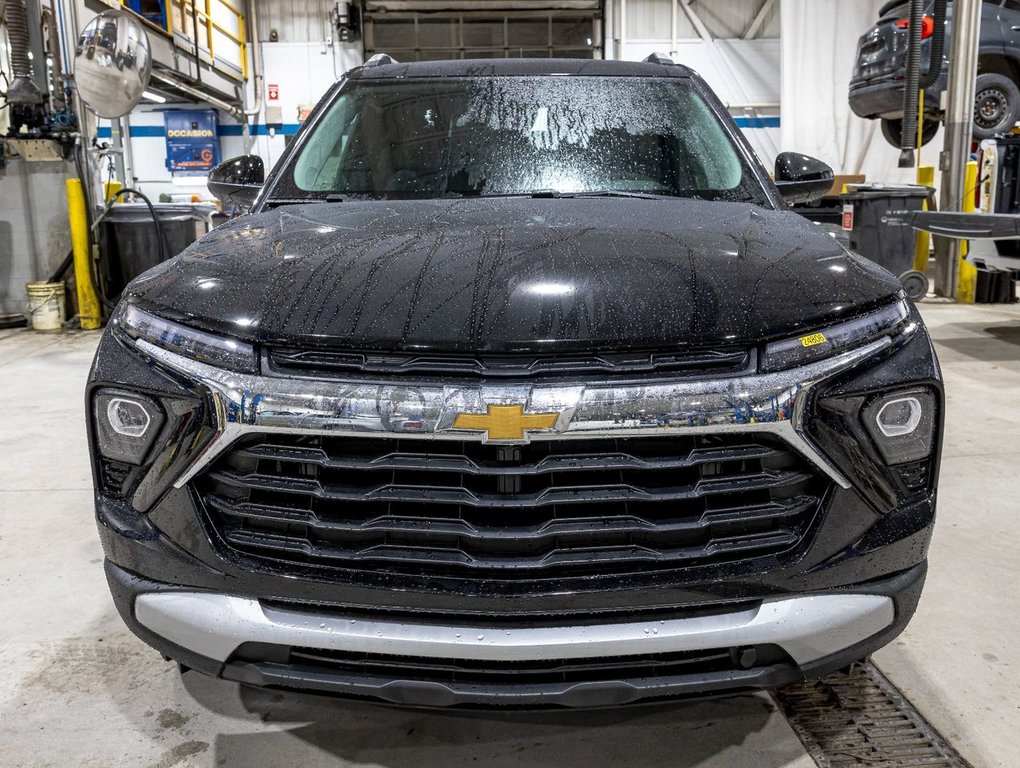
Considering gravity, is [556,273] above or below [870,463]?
above

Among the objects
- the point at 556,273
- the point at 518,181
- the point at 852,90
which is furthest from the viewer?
the point at 852,90

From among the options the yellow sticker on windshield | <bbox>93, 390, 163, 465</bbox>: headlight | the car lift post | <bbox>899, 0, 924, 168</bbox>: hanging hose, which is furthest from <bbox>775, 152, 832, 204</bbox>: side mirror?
the car lift post

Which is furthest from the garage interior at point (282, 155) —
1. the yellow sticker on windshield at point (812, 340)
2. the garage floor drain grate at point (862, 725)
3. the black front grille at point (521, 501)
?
the yellow sticker on windshield at point (812, 340)

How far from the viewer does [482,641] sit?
1.30 metres

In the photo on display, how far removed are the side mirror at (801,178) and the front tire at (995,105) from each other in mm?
6968

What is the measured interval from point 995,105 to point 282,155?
26.6ft

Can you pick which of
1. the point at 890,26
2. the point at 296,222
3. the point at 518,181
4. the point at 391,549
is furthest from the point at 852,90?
the point at 391,549

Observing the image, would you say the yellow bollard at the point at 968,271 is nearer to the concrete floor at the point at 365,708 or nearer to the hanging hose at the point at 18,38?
the concrete floor at the point at 365,708

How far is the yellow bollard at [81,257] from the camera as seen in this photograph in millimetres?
7051

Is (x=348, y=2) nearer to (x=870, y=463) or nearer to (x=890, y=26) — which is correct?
(x=890, y=26)

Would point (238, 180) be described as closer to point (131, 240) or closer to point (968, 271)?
point (131, 240)

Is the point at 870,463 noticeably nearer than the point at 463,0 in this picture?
Yes

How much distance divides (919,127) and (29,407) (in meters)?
7.46

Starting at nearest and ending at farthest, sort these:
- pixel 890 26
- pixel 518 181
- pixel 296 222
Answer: pixel 296 222, pixel 518 181, pixel 890 26
